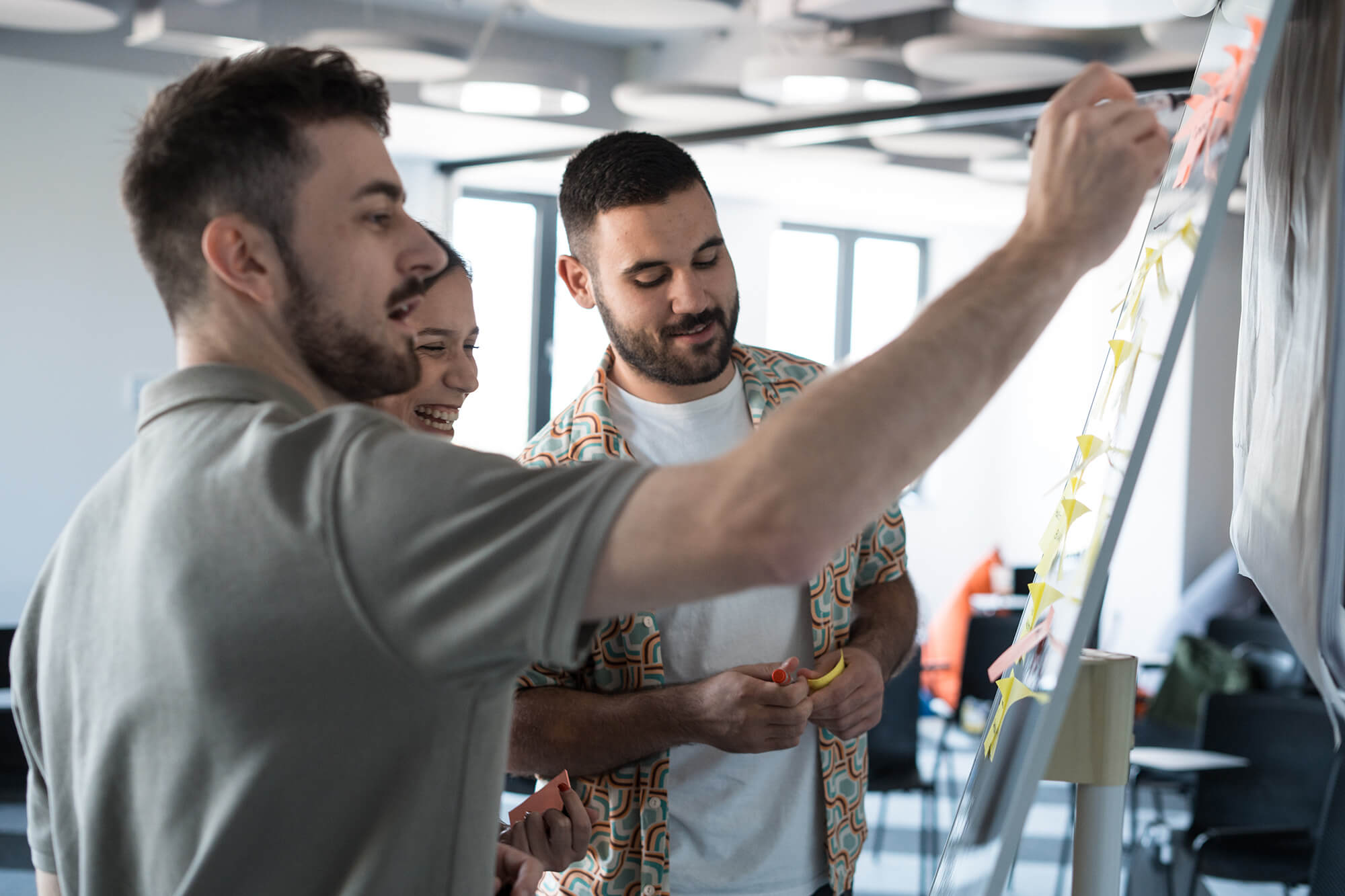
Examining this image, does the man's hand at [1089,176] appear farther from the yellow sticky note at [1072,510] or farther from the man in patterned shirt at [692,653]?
the man in patterned shirt at [692,653]

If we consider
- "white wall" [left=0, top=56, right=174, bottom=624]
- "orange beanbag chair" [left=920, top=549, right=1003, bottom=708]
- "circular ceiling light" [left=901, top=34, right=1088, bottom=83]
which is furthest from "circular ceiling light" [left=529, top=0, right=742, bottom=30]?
"orange beanbag chair" [left=920, top=549, right=1003, bottom=708]

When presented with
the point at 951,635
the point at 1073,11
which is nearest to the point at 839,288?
the point at 951,635

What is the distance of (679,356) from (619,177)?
28cm

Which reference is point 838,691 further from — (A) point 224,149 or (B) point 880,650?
(A) point 224,149

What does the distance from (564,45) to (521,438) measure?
8.40 feet

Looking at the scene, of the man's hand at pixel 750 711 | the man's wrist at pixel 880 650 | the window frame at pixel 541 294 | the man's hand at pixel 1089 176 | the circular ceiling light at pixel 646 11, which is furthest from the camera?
the window frame at pixel 541 294

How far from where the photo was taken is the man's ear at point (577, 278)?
74.7 inches

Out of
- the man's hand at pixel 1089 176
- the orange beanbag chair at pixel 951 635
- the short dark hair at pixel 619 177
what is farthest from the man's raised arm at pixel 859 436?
the orange beanbag chair at pixel 951 635

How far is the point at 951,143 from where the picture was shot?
5008 millimetres

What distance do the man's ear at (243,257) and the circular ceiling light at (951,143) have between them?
13.5 feet

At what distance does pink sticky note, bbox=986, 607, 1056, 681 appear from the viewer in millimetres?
914

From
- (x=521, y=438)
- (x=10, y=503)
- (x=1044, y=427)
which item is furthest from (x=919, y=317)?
(x=1044, y=427)

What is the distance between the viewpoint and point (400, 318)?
3.08 feet

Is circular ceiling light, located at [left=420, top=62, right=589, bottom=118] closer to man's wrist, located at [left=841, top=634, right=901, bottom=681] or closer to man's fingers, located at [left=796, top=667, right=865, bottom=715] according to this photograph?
man's wrist, located at [left=841, top=634, right=901, bottom=681]
